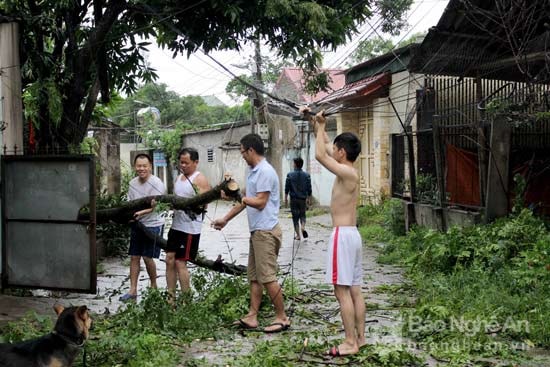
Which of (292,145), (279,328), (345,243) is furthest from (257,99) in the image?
(345,243)

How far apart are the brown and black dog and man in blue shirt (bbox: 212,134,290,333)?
1.93m

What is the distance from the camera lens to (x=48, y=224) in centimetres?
720

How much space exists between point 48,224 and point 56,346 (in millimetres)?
3121

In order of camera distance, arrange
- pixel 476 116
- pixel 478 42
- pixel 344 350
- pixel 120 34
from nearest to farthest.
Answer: pixel 344 350 → pixel 120 34 → pixel 478 42 → pixel 476 116

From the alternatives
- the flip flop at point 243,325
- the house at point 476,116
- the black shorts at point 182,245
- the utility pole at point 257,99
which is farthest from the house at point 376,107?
the flip flop at point 243,325

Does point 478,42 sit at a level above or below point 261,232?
above

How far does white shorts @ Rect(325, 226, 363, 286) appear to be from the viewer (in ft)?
17.2

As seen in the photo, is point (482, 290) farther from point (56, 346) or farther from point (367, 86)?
point (367, 86)

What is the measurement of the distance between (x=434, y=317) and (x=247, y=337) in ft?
6.03

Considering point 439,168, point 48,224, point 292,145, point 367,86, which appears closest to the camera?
point 48,224

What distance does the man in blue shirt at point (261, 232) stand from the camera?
6055 mm

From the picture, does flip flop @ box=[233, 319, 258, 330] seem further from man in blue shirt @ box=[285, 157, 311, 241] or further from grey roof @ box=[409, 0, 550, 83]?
man in blue shirt @ box=[285, 157, 311, 241]

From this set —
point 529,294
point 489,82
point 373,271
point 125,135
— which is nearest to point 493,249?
point 529,294

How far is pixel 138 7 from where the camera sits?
9.10 meters
